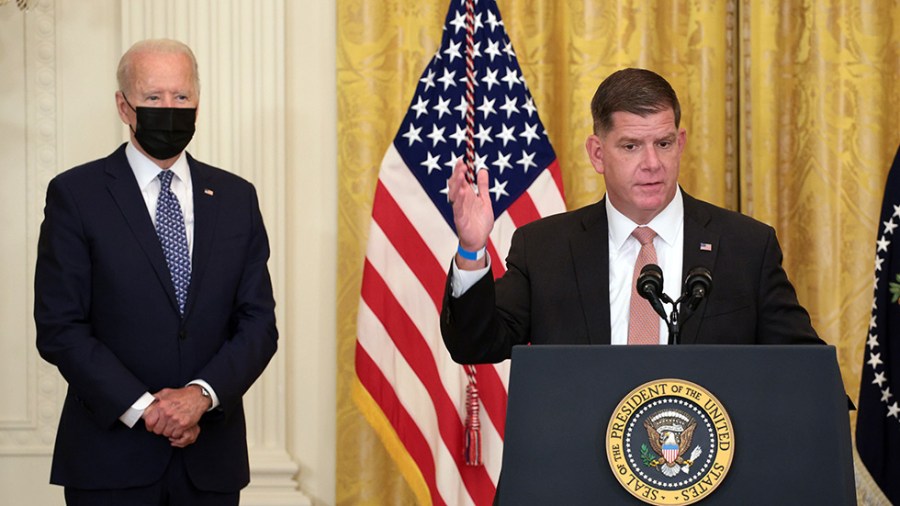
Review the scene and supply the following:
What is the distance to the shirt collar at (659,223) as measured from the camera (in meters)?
2.68

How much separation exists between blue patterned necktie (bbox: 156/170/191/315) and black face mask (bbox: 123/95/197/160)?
0.10 meters

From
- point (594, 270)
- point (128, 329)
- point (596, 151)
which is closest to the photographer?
point (594, 270)

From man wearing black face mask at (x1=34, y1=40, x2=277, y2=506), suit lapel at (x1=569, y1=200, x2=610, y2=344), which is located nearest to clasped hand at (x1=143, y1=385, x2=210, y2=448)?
man wearing black face mask at (x1=34, y1=40, x2=277, y2=506)

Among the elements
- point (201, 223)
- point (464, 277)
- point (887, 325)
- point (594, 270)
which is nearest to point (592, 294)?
point (594, 270)

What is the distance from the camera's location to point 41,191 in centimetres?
481

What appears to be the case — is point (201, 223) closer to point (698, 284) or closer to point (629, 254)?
point (629, 254)

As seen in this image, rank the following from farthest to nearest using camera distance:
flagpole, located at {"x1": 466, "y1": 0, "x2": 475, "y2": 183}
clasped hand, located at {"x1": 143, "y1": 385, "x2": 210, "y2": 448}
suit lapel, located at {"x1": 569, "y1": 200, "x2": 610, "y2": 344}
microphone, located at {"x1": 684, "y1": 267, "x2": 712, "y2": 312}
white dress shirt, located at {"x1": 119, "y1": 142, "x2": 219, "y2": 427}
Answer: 1. flagpole, located at {"x1": 466, "y1": 0, "x2": 475, "y2": 183}
2. white dress shirt, located at {"x1": 119, "y1": 142, "x2": 219, "y2": 427}
3. clasped hand, located at {"x1": 143, "y1": 385, "x2": 210, "y2": 448}
4. suit lapel, located at {"x1": 569, "y1": 200, "x2": 610, "y2": 344}
5. microphone, located at {"x1": 684, "y1": 267, "x2": 712, "y2": 312}

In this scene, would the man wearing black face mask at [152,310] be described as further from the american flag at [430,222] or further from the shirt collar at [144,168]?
the american flag at [430,222]

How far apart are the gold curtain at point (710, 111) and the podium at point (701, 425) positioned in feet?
9.71

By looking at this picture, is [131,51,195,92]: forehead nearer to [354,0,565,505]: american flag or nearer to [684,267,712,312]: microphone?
[354,0,565,505]: american flag

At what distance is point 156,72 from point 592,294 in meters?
1.61

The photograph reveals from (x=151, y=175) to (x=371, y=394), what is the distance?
4.82ft

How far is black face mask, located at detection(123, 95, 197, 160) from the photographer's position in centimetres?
345

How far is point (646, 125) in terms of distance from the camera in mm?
2641
